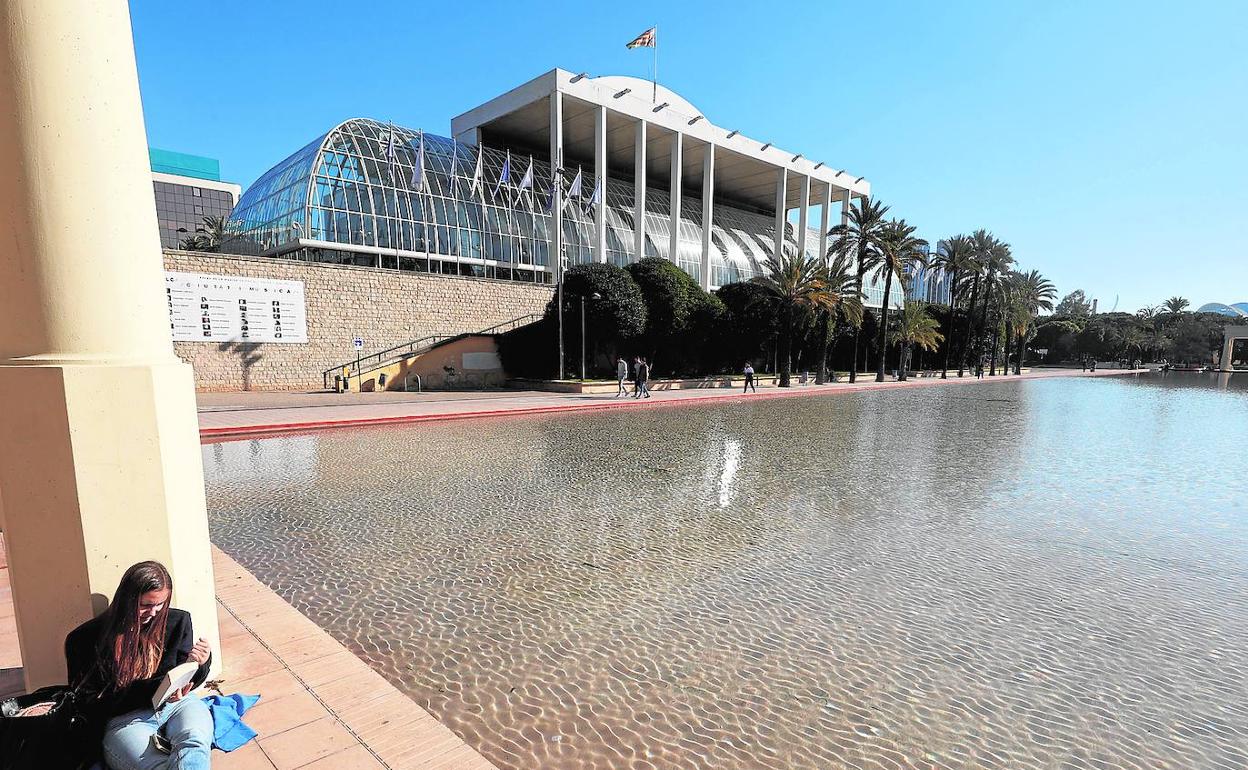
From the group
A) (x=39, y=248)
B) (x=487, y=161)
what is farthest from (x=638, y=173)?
(x=39, y=248)

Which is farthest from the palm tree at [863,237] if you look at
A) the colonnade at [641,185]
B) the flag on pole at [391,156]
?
the flag on pole at [391,156]

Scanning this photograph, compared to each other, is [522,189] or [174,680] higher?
[522,189]

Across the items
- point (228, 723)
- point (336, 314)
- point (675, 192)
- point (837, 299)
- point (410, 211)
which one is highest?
point (675, 192)

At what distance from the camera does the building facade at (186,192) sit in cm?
8094

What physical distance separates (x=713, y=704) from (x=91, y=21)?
4408mm

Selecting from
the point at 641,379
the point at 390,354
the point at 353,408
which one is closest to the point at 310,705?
the point at 353,408

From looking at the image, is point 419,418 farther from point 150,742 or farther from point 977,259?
point 977,259

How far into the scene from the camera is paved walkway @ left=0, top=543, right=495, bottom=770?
2.51 meters

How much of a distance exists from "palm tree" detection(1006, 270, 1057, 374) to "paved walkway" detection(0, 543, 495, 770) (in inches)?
2514

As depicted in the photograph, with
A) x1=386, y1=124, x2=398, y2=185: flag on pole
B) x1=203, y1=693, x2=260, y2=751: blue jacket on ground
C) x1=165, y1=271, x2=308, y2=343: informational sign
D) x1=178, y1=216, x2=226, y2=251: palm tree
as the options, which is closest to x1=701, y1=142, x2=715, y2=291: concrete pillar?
x1=386, y1=124, x2=398, y2=185: flag on pole

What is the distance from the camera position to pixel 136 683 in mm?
2295

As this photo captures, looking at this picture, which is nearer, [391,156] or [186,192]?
[391,156]

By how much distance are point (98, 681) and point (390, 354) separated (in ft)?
91.0

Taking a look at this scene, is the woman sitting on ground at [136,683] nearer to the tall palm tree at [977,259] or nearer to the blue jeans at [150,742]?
the blue jeans at [150,742]
